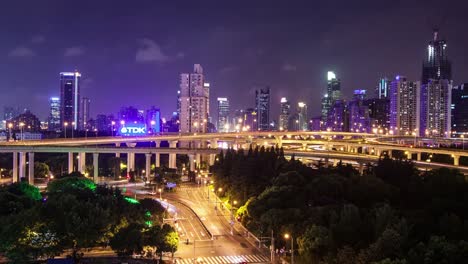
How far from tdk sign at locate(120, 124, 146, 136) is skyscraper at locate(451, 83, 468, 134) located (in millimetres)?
107310

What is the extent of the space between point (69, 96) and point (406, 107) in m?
115

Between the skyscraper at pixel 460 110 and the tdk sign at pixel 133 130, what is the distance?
352ft

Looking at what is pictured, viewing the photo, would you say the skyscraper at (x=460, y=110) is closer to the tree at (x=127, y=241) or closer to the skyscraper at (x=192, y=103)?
the skyscraper at (x=192, y=103)

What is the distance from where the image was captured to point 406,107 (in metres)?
153

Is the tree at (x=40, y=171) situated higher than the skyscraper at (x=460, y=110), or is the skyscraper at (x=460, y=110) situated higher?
the skyscraper at (x=460, y=110)

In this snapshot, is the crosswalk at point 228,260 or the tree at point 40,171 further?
the tree at point 40,171

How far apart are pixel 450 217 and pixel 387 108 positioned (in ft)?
554

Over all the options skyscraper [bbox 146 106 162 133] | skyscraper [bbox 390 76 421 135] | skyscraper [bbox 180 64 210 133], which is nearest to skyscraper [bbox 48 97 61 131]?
skyscraper [bbox 146 106 162 133]

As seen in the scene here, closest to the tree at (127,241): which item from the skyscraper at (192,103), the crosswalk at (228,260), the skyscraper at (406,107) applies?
the crosswalk at (228,260)

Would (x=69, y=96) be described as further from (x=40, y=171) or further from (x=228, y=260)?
(x=228, y=260)

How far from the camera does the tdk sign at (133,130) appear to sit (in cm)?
10162

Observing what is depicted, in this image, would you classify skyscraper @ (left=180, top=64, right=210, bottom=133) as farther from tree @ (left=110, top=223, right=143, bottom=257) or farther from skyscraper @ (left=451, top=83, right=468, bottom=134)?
tree @ (left=110, top=223, right=143, bottom=257)

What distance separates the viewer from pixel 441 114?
14400 cm

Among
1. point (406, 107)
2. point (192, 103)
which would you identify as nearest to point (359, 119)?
point (406, 107)
